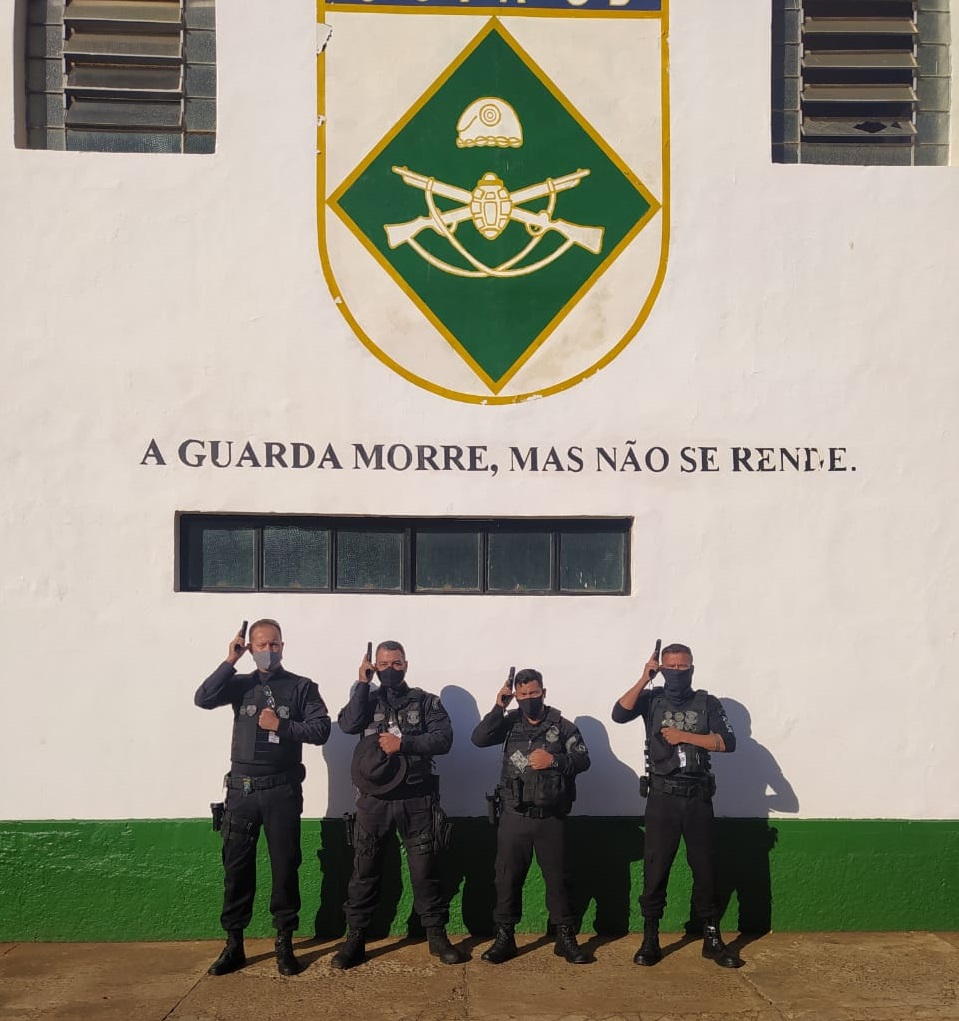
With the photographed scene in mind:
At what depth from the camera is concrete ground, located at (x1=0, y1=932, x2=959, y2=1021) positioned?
621 cm

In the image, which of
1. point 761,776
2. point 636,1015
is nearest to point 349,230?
point 761,776

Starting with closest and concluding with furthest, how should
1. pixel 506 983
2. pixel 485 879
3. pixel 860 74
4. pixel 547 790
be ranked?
pixel 506 983 → pixel 547 790 → pixel 485 879 → pixel 860 74

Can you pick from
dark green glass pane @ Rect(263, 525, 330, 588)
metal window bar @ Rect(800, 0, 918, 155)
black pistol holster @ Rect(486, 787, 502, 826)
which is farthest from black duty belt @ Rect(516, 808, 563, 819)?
metal window bar @ Rect(800, 0, 918, 155)

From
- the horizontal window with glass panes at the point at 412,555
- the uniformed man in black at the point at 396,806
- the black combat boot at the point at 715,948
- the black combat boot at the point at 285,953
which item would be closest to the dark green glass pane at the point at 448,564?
the horizontal window with glass panes at the point at 412,555

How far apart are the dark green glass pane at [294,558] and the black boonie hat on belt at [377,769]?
125 cm

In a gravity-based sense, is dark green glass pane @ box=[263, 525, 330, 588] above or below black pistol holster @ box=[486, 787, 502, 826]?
above

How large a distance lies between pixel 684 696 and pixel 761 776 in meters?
0.96

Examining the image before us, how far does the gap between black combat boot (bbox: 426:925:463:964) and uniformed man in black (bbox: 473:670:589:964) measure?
8.0 inches

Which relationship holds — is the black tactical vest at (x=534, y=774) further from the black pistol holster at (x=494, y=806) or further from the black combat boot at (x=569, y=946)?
the black combat boot at (x=569, y=946)

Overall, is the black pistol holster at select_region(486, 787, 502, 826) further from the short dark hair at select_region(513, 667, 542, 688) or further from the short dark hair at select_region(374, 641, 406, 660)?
the short dark hair at select_region(374, 641, 406, 660)

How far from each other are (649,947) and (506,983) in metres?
0.95

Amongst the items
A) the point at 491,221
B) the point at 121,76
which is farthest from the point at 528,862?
the point at 121,76

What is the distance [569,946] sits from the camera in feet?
22.9

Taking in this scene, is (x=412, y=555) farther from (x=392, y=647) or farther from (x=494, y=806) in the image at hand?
(x=494, y=806)
